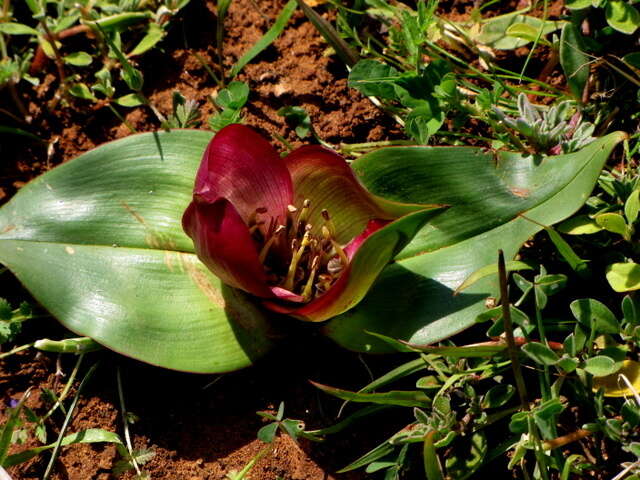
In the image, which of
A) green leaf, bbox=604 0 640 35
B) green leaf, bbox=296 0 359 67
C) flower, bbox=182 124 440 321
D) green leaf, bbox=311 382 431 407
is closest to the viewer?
flower, bbox=182 124 440 321

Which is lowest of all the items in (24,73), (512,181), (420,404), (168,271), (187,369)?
(420,404)

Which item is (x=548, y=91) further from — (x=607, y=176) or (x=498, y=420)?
(x=498, y=420)

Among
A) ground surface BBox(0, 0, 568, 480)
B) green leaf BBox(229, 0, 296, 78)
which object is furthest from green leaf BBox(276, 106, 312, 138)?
ground surface BBox(0, 0, 568, 480)

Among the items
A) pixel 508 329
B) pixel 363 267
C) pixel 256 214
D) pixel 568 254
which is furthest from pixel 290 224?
pixel 568 254

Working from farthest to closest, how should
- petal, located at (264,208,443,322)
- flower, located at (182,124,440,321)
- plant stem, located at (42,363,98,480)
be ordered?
plant stem, located at (42,363,98,480) → flower, located at (182,124,440,321) → petal, located at (264,208,443,322)

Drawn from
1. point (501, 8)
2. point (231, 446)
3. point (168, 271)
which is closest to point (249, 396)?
point (231, 446)

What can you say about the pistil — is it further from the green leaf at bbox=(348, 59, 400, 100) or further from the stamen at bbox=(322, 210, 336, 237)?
the green leaf at bbox=(348, 59, 400, 100)

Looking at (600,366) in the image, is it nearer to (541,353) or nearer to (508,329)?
(541,353)
